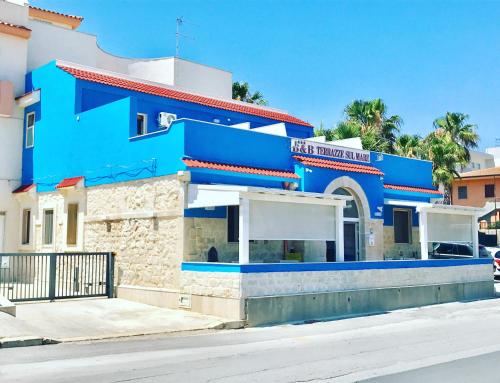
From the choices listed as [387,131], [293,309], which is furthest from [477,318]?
[387,131]

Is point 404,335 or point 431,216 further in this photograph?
point 431,216

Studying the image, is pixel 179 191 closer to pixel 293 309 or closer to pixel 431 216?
pixel 293 309

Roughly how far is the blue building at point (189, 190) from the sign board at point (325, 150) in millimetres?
49

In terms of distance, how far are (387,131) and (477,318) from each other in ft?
74.7

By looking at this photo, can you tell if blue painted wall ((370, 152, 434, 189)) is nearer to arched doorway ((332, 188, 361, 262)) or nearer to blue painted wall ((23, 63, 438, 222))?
blue painted wall ((23, 63, 438, 222))

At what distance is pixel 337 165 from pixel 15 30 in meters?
14.1

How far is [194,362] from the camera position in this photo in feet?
31.5

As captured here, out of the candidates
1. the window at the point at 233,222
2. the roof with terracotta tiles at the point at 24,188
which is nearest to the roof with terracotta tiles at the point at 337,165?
the window at the point at 233,222

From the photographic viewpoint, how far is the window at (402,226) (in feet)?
79.8

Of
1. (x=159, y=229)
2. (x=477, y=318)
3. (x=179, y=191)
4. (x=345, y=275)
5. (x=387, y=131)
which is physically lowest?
(x=477, y=318)

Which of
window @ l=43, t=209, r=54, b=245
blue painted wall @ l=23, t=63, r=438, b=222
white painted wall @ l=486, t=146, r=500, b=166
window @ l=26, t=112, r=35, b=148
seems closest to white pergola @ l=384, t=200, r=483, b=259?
blue painted wall @ l=23, t=63, r=438, b=222

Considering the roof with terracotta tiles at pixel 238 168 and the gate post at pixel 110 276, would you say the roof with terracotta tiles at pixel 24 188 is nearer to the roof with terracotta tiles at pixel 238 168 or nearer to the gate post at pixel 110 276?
the gate post at pixel 110 276

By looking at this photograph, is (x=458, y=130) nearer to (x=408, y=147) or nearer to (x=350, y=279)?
(x=408, y=147)

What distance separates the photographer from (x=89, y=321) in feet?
46.4
